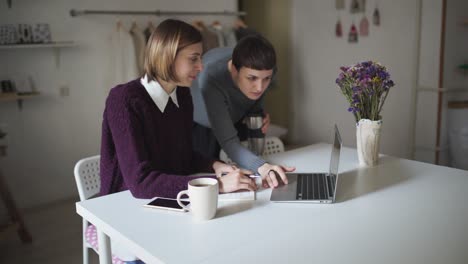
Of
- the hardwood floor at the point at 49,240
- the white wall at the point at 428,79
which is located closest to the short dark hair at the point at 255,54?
the hardwood floor at the point at 49,240

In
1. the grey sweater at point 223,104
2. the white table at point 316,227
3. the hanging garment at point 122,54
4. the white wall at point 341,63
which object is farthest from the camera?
the white wall at point 341,63

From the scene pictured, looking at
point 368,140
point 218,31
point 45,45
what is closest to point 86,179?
point 368,140

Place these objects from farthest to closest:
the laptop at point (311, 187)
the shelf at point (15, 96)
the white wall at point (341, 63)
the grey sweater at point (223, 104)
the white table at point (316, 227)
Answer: the white wall at point (341, 63), the shelf at point (15, 96), the grey sweater at point (223, 104), the laptop at point (311, 187), the white table at point (316, 227)

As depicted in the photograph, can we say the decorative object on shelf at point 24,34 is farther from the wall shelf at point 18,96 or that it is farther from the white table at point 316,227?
the white table at point 316,227

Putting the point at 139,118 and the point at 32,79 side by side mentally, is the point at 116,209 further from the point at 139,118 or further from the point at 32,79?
the point at 32,79

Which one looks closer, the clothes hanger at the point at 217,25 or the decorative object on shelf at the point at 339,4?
the clothes hanger at the point at 217,25

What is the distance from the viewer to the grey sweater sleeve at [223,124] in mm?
1760

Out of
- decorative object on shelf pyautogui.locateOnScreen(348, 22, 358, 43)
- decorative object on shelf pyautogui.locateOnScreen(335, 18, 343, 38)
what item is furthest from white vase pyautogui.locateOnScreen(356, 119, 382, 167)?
decorative object on shelf pyautogui.locateOnScreen(335, 18, 343, 38)

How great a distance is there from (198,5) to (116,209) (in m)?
2.99

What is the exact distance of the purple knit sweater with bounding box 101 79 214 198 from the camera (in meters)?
1.39

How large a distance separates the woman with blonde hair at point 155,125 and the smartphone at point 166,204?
0.10ft

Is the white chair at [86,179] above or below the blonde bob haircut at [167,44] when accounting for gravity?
below

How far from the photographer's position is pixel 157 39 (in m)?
1.51

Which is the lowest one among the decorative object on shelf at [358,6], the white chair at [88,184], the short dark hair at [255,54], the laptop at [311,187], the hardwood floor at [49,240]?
the hardwood floor at [49,240]
